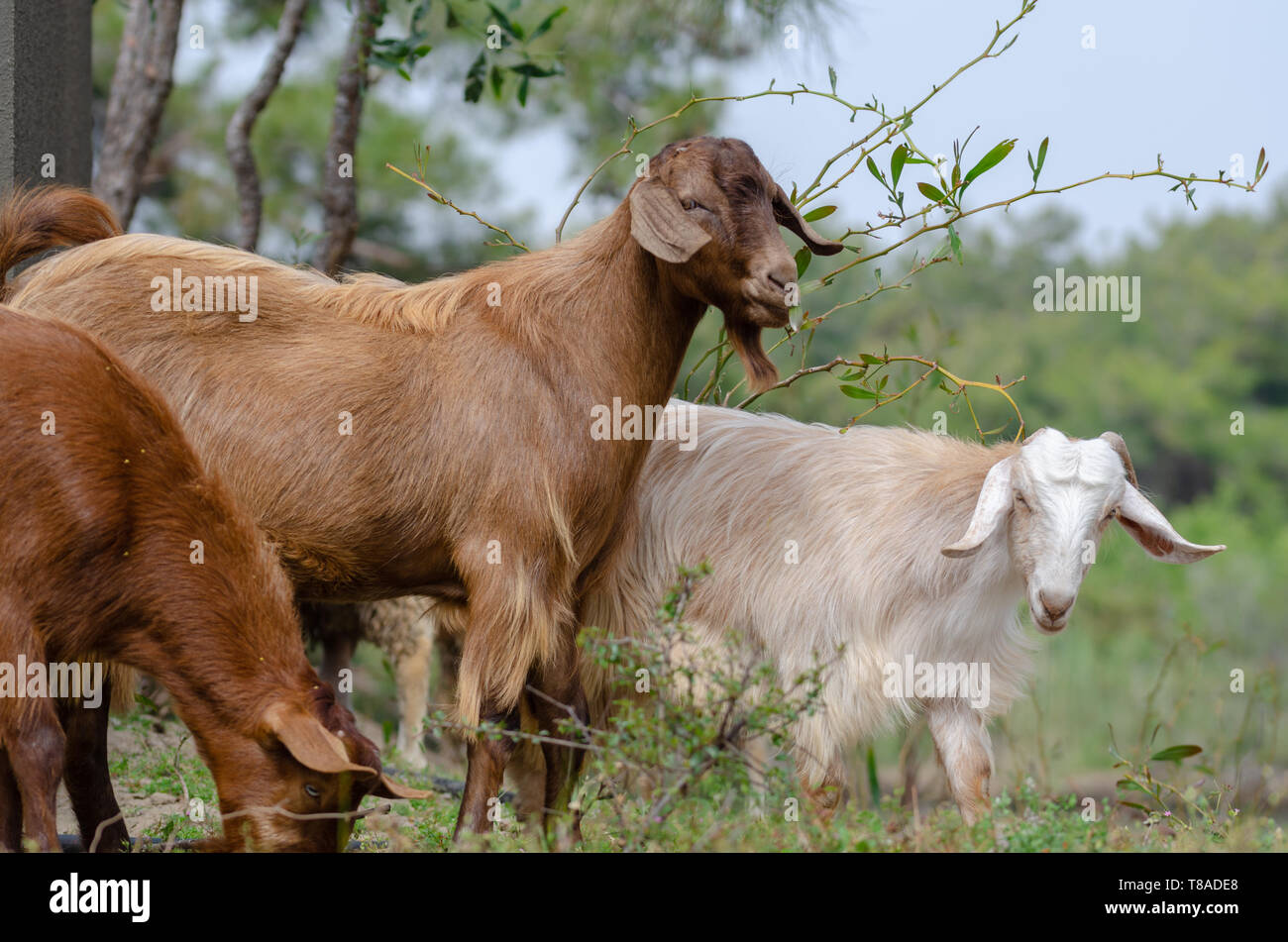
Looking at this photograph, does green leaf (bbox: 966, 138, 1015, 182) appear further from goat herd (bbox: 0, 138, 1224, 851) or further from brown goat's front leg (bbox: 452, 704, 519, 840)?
brown goat's front leg (bbox: 452, 704, 519, 840)

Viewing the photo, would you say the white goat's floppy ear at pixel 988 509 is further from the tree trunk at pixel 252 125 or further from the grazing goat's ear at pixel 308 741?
the tree trunk at pixel 252 125

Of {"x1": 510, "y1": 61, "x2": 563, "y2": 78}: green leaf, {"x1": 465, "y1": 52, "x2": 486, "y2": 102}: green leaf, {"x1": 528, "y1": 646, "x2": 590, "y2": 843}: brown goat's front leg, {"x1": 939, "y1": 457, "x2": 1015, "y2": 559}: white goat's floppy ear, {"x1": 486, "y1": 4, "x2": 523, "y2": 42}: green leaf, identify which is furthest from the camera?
{"x1": 465, "y1": 52, "x2": 486, "y2": 102}: green leaf

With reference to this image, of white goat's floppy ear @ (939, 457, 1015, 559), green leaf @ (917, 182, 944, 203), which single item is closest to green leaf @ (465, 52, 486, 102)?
green leaf @ (917, 182, 944, 203)

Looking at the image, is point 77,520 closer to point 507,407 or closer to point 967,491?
point 507,407

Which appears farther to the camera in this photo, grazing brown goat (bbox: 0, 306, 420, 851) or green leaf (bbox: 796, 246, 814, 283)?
green leaf (bbox: 796, 246, 814, 283)

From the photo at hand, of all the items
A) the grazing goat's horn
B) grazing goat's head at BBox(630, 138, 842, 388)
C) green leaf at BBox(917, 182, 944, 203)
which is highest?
green leaf at BBox(917, 182, 944, 203)

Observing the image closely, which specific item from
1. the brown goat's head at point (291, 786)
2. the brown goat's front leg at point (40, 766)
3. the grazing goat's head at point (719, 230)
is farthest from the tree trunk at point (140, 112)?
the brown goat's head at point (291, 786)

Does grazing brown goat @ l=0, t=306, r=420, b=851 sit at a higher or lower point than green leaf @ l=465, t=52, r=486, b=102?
lower

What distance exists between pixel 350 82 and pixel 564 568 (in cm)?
411

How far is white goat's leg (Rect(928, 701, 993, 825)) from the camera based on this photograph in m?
5.19

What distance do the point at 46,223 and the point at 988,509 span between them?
3.66m

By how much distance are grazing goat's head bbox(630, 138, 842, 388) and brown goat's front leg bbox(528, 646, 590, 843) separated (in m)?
A: 1.40

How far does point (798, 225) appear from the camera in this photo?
5.30 m

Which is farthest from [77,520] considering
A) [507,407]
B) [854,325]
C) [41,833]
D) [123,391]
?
[854,325]
